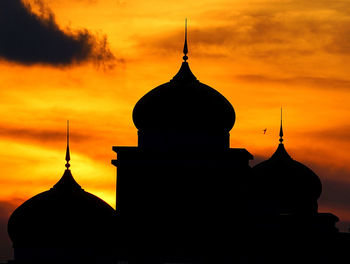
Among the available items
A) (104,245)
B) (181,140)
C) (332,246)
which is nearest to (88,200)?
(104,245)

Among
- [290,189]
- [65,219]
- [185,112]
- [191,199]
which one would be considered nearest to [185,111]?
[185,112]

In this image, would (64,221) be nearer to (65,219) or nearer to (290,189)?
(65,219)

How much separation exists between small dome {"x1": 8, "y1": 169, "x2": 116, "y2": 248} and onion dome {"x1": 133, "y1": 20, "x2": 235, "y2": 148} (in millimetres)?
3961

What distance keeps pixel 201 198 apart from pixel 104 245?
4.77 metres

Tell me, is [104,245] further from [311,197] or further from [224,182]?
[311,197]

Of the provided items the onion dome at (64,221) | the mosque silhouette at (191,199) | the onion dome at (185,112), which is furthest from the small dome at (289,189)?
the onion dome at (185,112)

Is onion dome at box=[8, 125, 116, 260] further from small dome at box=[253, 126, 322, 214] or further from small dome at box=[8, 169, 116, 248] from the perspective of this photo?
small dome at box=[253, 126, 322, 214]

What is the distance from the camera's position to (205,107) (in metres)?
49.0

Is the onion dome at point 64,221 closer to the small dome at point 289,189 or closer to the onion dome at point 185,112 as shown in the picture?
the onion dome at point 185,112

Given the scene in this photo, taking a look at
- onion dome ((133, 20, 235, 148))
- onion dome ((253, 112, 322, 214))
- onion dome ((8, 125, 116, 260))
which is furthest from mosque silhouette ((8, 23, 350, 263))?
onion dome ((253, 112, 322, 214))

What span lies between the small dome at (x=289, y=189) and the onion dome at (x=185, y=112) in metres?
7.21

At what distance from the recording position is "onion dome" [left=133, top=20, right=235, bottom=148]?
4903cm

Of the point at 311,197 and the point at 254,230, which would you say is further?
the point at 311,197

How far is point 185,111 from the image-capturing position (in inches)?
1930
